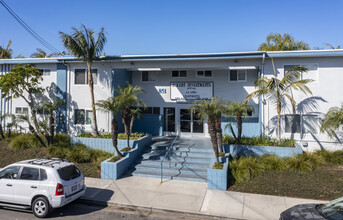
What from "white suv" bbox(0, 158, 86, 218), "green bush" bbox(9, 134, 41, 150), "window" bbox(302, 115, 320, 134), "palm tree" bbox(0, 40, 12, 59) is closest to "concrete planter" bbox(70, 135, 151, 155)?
"green bush" bbox(9, 134, 41, 150)

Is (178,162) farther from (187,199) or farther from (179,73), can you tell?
(179,73)

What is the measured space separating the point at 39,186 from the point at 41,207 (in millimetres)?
611

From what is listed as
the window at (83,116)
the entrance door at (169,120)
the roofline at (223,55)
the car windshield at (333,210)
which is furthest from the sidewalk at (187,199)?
the roofline at (223,55)

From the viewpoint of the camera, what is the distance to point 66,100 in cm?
1669

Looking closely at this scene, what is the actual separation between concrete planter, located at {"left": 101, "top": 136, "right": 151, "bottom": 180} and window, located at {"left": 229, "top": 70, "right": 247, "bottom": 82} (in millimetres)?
7279

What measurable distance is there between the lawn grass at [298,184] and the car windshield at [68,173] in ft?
18.5

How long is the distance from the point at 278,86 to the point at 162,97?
288 inches

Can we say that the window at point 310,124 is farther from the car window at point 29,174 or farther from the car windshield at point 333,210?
the car window at point 29,174

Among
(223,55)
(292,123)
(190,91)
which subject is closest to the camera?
(292,123)

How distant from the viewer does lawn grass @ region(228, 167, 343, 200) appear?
29.2ft

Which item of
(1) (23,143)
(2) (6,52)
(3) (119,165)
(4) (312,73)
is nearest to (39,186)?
(3) (119,165)

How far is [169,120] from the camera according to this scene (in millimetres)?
16828

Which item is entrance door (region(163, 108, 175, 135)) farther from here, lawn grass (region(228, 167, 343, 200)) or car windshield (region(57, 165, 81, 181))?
car windshield (region(57, 165, 81, 181))

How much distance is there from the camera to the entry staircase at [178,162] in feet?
35.8
